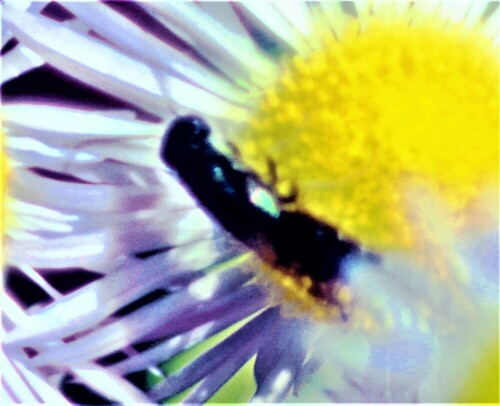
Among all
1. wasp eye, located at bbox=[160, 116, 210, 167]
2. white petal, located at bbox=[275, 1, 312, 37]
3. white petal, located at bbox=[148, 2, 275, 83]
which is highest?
white petal, located at bbox=[275, 1, 312, 37]

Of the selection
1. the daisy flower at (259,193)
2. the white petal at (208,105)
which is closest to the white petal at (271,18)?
the daisy flower at (259,193)

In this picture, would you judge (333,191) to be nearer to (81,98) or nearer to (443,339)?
(443,339)

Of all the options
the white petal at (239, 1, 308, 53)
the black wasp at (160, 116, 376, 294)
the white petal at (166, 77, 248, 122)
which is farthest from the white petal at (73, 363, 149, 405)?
the white petal at (239, 1, 308, 53)

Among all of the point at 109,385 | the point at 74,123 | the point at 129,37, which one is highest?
the point at 129,37

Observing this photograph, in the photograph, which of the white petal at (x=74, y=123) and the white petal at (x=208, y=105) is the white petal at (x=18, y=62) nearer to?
the white petal at (x=74, y=123)

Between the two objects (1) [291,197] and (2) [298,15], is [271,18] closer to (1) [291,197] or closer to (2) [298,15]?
(2) [298,15]

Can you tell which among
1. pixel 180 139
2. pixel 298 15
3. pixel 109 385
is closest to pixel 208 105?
pixel 180 139

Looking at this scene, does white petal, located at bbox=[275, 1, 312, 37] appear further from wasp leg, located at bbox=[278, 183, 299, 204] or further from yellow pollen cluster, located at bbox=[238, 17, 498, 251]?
wasp leg, located at bbox=[278, 183, 299, 204]

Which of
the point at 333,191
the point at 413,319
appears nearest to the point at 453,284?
the point at 413,319
